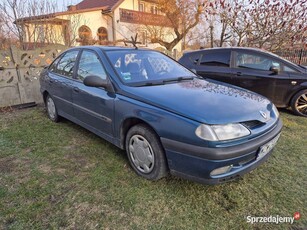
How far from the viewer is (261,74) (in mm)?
4859

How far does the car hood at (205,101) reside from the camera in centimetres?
205

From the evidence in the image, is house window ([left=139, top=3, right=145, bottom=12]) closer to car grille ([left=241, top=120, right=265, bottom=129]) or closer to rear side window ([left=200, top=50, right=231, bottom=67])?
rear side window ([left=200, top=50, right=231, bottom=67])

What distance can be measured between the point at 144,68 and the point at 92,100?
33.2 inches

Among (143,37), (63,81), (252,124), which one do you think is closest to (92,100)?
(63,81)

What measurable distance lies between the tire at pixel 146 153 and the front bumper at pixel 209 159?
0.41 ft

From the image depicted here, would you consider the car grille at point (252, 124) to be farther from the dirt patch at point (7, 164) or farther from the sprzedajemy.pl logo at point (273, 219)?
the dirt patch at point (7, 164)

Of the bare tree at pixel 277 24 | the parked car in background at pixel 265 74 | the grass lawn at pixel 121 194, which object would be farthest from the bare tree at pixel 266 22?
the grass lawn at pixel 121 194

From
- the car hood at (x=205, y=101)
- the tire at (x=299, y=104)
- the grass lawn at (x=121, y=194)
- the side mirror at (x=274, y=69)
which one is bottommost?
the grass lawn at (x=121, y=194)

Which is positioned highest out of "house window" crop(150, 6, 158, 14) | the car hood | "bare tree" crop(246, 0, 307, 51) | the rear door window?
"house window" crop(150, 6, 158, 14)

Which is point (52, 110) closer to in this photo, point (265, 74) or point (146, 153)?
point (146, 153)

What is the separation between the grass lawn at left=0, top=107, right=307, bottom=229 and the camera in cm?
199

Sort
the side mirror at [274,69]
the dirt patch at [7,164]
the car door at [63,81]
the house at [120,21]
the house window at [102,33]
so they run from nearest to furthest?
the dirt patch at [7,164], the car door at [63,81], the side mirror at [274,69], the house at [120,21], the house window at [102,33]

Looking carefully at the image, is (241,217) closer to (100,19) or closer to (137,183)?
(137,183)

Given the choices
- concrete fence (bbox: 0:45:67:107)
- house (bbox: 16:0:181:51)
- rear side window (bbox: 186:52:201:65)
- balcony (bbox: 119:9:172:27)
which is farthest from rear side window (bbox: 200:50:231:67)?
balcony (bbox: 119:9:172:27)
